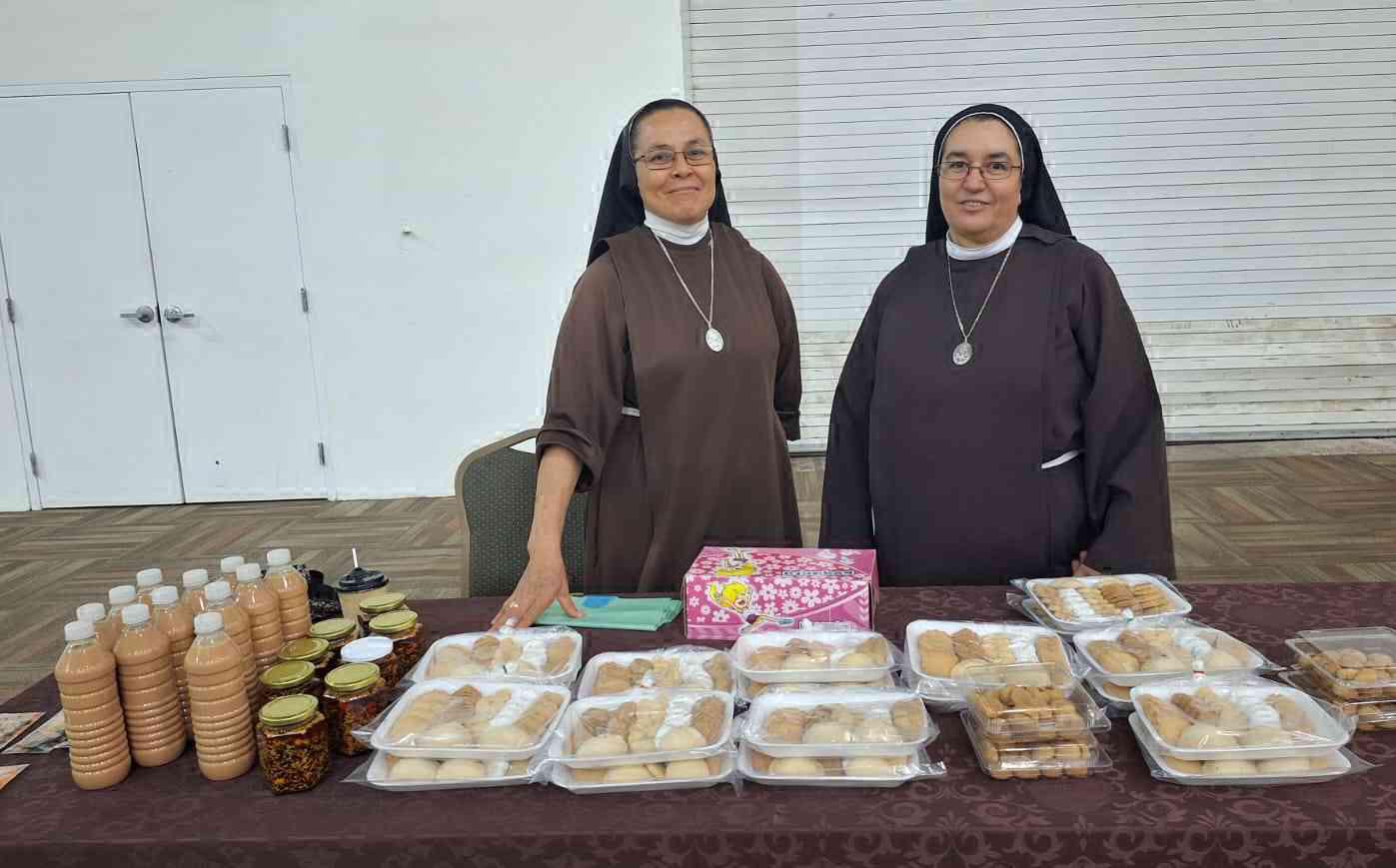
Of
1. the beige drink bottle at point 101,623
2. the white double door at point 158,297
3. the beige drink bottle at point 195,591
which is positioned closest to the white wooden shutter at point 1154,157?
the white double door at point 158,297

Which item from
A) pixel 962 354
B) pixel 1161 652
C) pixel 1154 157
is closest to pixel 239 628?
pixel 1161 652

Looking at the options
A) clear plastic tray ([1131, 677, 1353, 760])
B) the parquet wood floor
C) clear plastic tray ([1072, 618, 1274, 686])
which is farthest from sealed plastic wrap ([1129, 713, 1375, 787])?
the parquet wood floor

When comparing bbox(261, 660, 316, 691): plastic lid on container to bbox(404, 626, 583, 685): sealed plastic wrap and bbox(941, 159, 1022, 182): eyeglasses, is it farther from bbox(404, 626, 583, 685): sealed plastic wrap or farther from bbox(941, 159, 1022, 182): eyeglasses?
bbox(941, 159, 1022, 182): eyeglasses

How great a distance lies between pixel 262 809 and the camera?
1119 millimetres

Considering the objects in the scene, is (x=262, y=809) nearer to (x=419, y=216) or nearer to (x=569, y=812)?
(x=569, y=812)

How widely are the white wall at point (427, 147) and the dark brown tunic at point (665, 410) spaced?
360cm

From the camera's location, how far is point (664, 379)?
1.92 m

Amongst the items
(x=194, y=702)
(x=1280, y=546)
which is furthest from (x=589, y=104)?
(x=194, y=702)

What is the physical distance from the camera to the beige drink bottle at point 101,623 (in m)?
1.20

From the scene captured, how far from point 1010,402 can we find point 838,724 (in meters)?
0.94

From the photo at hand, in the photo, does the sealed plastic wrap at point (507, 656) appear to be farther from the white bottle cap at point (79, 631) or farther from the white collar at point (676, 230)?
the white collar at point (676, 230)

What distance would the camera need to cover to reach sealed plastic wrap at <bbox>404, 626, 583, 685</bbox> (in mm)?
1387

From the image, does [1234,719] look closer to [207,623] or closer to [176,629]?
[207,623]

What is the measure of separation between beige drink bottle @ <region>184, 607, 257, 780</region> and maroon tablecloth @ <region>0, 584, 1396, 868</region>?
0.03m
